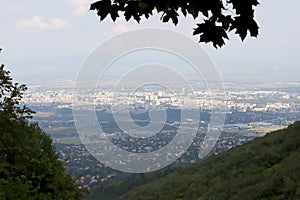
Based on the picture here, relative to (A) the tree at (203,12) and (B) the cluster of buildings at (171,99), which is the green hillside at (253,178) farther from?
(B) the cluster of buildings at (171,99)

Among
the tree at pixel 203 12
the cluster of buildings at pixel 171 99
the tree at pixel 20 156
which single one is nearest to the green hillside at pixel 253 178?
the tree at pixel 20 156

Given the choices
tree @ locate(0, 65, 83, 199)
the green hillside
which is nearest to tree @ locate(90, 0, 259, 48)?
tree @ locate(0, 65, 83, 199)

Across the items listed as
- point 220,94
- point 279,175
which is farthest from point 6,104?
point 220,94

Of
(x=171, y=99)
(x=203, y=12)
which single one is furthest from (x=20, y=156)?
(x=171, y=99)

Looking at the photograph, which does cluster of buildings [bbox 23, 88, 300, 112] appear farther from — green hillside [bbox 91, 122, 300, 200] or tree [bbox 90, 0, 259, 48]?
tree [bbox 90, 0, 259, 48]

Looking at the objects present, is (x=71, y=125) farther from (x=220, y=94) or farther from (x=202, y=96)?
(x=220, y=94)
